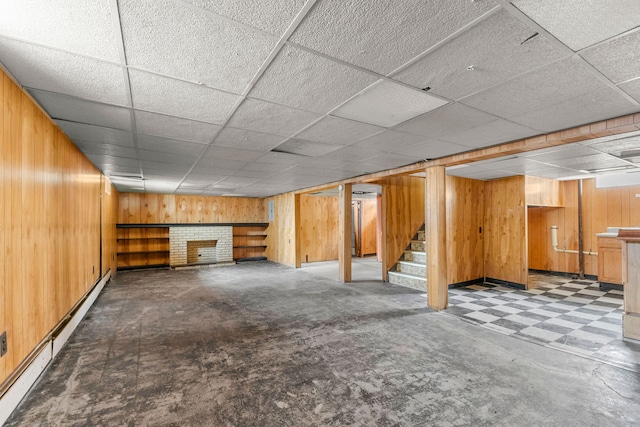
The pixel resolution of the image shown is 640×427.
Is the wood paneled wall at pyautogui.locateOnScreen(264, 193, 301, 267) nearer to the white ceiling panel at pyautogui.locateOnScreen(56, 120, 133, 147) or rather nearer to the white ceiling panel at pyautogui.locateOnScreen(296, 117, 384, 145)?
the white ceiling panel at pyautogui.locateOnScreen(296, 117, 384, 145)

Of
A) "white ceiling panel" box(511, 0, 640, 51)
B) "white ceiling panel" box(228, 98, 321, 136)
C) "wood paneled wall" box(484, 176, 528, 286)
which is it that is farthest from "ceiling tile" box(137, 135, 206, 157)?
"wood paneled wall" box(484, 176, 528, 286)

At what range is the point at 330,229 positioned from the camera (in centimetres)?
1046

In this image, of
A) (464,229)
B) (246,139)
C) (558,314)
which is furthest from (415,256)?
(246,139)

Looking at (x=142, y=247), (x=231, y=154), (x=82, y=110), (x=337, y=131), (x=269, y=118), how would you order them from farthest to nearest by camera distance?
(x=142, y=247)
(x=231, y=154)
(x=337, y=131)
(x=269, y=118)
(x=82, y=110)

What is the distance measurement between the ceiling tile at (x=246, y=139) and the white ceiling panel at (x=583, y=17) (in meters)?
2.38

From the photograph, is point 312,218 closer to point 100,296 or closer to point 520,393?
point 100,296

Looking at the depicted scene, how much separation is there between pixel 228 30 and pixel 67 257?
3413mm

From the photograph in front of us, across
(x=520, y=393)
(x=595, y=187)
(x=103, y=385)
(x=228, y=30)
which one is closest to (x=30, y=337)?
(x=103, y=385)

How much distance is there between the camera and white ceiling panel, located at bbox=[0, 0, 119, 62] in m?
1.24

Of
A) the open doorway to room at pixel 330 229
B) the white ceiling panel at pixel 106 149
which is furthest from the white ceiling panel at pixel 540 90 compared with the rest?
the open doorway to room at pixel 330 229

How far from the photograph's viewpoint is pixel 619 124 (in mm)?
2531

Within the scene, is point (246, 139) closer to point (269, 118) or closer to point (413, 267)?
point (269, 118)

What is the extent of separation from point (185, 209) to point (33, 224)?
7.35 meters

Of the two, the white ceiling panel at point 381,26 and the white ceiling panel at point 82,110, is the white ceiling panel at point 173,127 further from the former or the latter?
the white ceiling panel at point 381,26
